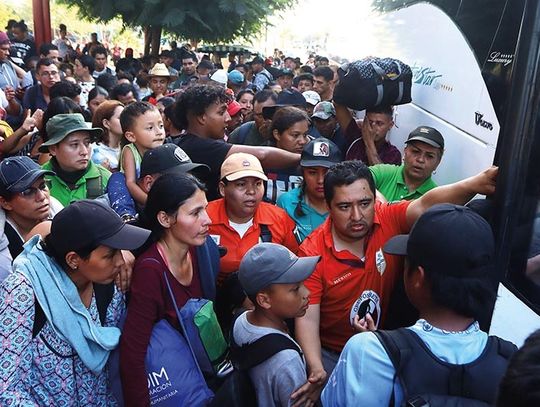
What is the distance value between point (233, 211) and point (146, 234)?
34.9 inches

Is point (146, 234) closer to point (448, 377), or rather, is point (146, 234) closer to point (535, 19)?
point (448, 377)

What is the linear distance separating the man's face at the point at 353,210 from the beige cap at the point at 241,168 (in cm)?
58

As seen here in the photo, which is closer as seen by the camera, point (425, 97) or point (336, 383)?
point (336, 383)

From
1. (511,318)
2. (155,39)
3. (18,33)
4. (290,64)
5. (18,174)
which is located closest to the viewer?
(511,318)

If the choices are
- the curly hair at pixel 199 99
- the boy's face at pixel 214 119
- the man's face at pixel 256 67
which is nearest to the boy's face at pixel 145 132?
the curly hair at pixel 199 99

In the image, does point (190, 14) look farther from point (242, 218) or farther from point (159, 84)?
point (242, 218)

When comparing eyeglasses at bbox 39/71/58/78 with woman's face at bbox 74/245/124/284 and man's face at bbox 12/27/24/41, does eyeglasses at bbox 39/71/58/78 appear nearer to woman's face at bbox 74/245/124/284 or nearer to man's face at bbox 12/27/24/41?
woman's face at bbox 74/245/124/284

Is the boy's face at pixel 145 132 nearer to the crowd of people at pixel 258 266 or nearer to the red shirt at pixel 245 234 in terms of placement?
the crowd of people at pixel 258 266

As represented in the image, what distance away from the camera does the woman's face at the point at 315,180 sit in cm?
325

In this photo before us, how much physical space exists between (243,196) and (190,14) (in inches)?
463

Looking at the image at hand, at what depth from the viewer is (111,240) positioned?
2.11 metres

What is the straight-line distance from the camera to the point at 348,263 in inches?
99.5

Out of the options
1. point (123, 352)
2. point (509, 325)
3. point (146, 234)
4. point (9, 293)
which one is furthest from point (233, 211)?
point (509, 325)

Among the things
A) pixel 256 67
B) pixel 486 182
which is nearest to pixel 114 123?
pixel 486 182
